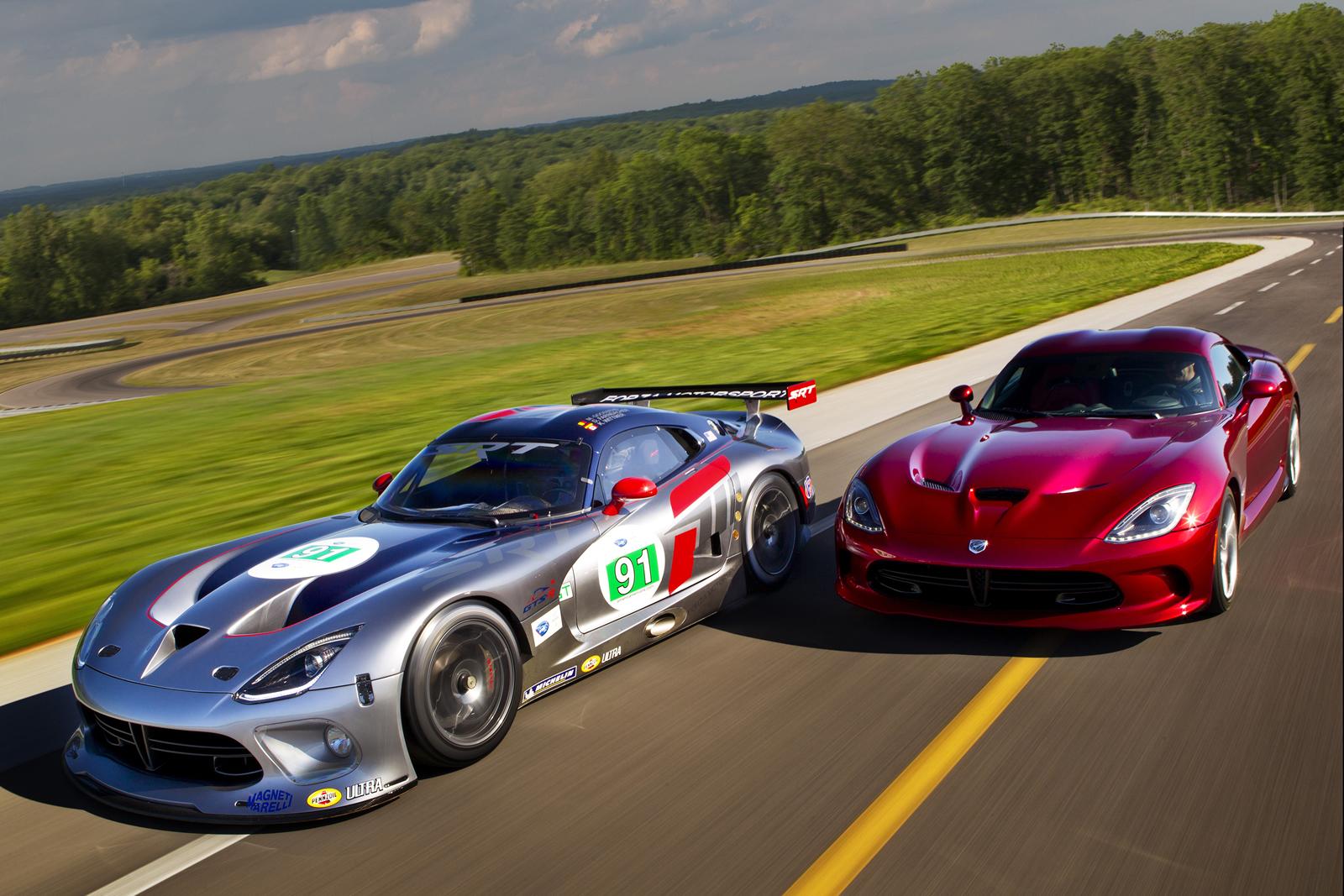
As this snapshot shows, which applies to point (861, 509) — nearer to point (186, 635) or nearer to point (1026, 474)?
point (1026, 474)

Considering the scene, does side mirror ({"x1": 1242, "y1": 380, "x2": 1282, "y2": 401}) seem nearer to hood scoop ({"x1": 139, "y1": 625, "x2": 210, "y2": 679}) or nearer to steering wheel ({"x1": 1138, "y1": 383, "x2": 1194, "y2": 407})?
steering wheel ({"x1": 1138, "y1": 383, "x2": 1194, "y2": 407})

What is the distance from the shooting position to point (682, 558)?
21.3 ft

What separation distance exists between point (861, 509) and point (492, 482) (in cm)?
201

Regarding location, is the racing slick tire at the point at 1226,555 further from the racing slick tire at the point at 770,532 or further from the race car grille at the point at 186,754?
the race car grille at the point at 186,754

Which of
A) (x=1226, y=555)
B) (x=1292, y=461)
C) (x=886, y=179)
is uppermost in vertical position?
(x=886, y=179)

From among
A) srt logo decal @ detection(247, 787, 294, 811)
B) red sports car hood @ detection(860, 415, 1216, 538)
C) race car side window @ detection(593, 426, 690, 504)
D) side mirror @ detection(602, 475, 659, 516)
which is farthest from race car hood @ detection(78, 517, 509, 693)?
red sports car hood @ detection(860, 415, 1216, 538)

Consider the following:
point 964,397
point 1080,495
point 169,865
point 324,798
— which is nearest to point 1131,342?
point 964,397

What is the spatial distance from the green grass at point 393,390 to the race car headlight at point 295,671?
4280 millimetres

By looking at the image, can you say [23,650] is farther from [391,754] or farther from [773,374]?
[773,374]

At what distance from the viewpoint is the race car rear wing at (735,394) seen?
809 cm

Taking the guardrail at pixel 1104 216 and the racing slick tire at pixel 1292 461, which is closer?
the racing slick tire at pixel 1292 461

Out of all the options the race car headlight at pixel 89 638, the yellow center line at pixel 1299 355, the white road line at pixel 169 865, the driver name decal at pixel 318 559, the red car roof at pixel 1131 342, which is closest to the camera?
the white road line at pixel 169 865

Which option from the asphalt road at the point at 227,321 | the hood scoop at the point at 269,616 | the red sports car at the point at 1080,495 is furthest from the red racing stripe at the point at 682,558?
the asphalt road at the point at 227,321

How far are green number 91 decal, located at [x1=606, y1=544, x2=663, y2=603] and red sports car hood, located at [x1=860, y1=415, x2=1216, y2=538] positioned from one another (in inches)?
49.3
